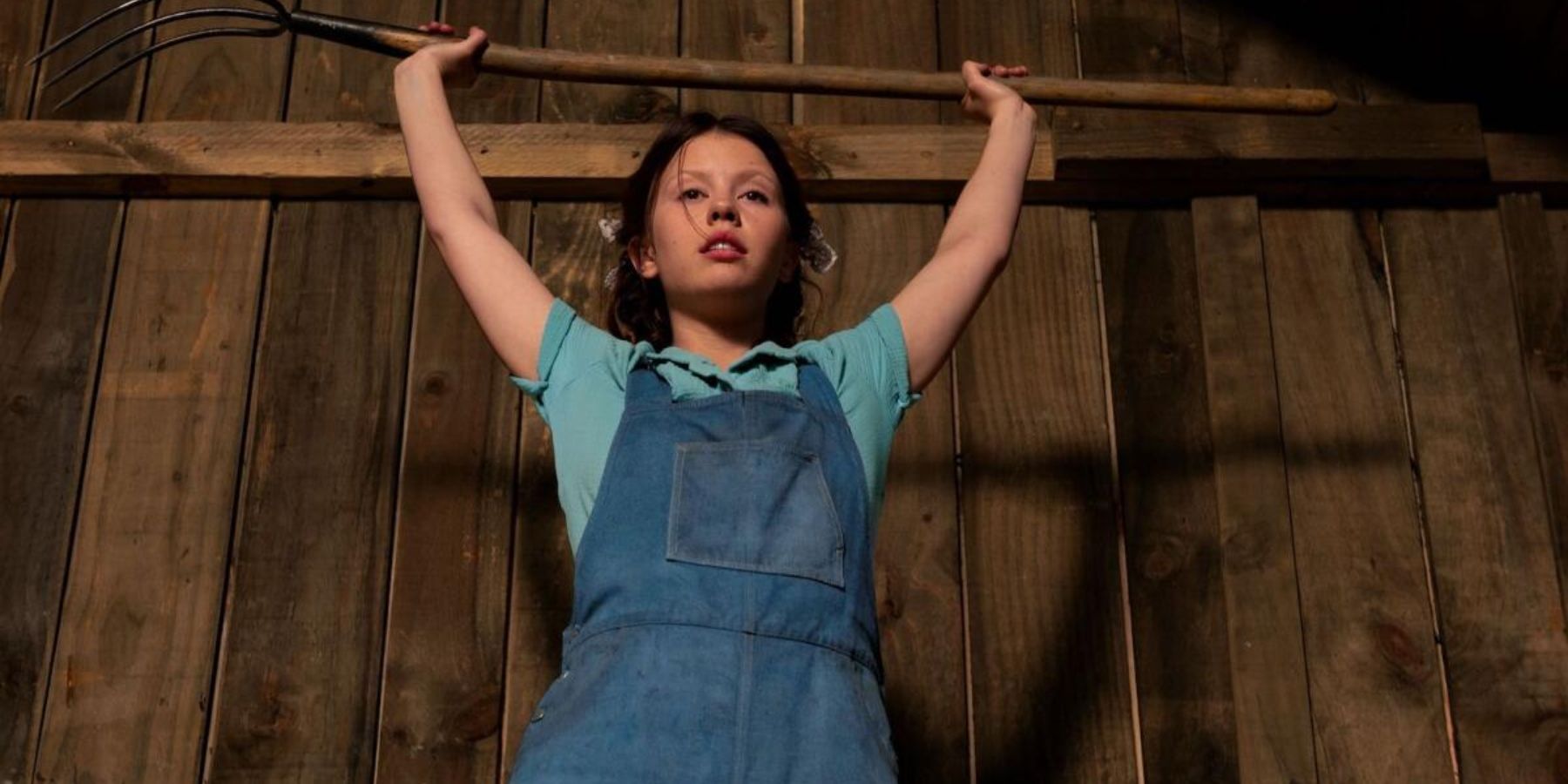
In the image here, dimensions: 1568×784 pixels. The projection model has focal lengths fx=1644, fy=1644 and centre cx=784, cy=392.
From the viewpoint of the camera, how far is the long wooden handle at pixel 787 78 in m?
2.25

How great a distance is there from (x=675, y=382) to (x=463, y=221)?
14.0 inches

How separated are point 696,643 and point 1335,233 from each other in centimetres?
166

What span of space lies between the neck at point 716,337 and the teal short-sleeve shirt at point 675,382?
0.11m

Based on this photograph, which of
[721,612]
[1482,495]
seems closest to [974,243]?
[721,612]

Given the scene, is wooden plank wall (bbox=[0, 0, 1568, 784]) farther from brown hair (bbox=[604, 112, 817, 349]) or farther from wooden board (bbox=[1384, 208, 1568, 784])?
brown hair (bbox=[604, 112, 817, 349])

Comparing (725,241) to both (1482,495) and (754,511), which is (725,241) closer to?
(754,511)

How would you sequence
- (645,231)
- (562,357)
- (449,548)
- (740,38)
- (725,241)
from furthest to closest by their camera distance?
(740,38) → (449,548) → (645,231) → (725,241) → (562,357)

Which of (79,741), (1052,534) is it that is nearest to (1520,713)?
(1052,534)

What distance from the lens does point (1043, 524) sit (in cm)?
267

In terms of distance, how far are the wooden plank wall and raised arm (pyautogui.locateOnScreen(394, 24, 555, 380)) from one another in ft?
2.06

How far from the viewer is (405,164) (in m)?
2.79

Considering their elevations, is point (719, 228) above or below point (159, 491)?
above

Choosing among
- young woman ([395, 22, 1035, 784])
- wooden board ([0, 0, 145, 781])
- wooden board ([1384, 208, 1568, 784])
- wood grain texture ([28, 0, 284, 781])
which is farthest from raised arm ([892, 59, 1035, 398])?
wooden board ([0, 0, 145, 781])

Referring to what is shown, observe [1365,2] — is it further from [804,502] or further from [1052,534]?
[804,502]
